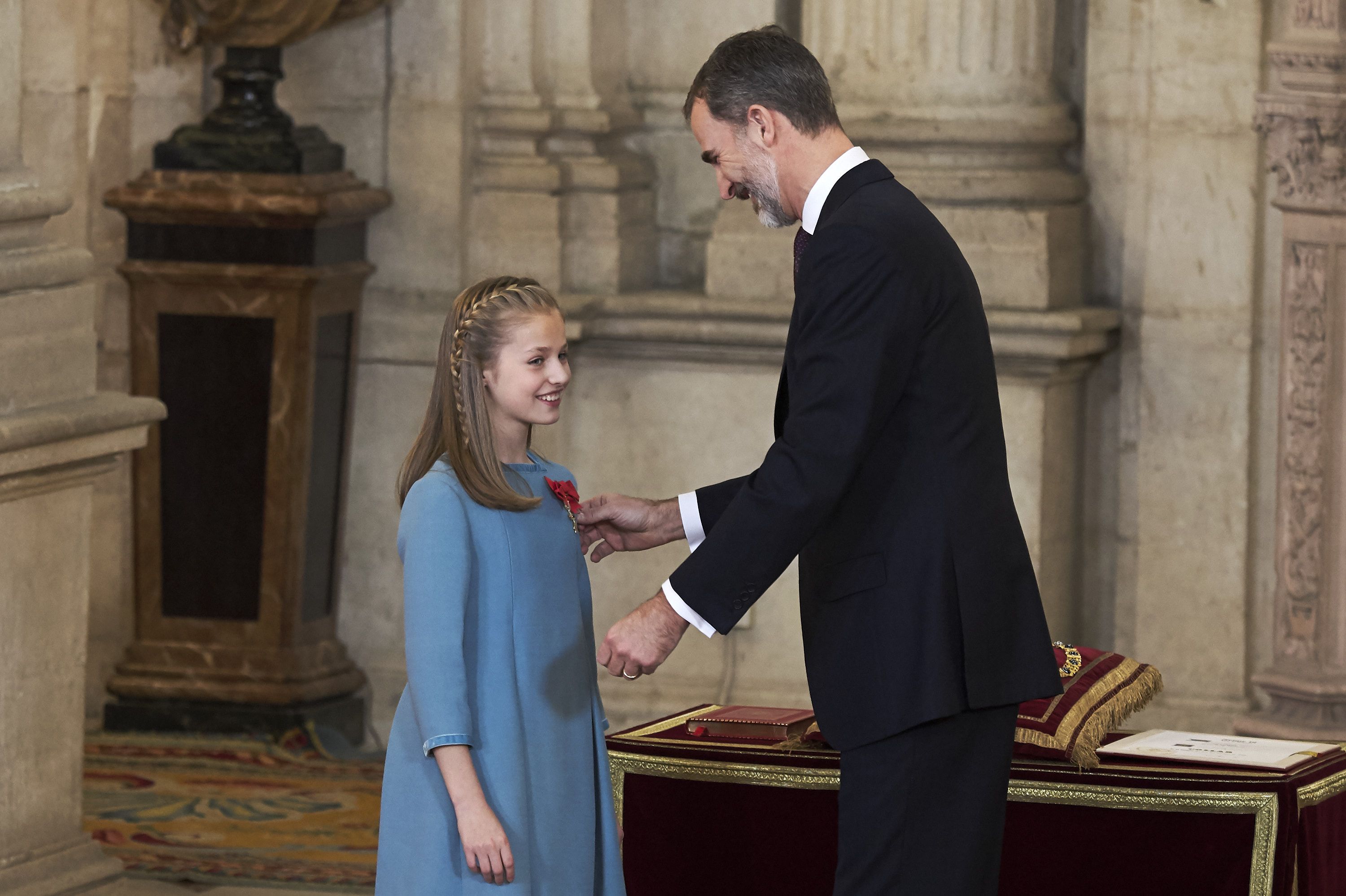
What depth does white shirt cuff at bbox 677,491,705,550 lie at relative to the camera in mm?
3662

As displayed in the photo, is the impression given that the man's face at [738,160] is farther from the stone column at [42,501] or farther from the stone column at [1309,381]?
the stone column at [1309,381]

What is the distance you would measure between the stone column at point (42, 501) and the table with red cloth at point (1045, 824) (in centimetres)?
117

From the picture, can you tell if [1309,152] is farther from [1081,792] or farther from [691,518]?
[691,518]

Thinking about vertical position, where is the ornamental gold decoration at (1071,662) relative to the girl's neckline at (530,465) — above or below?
below

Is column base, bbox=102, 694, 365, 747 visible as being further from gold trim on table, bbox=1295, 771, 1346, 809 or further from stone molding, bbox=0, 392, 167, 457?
gold trim on table, bbox=1295, 771, 1346, 809

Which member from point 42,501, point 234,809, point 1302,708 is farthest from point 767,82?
point 234,809

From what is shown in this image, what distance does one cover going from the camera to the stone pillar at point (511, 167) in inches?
259

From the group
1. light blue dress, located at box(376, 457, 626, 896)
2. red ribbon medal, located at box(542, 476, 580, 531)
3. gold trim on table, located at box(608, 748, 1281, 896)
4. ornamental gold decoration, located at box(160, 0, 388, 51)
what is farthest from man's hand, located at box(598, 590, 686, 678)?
ornamental gold decoration, located at box(160, 0, 388, 51)

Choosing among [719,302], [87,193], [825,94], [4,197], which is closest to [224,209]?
[87,193]

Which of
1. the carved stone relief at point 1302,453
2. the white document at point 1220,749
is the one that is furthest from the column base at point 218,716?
the white document at point 1220,749

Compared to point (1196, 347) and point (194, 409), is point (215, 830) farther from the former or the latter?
point (1196, 347)

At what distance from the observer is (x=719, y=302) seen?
21.0 feet

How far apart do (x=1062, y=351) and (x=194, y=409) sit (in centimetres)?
256

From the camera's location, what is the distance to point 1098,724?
419cm
